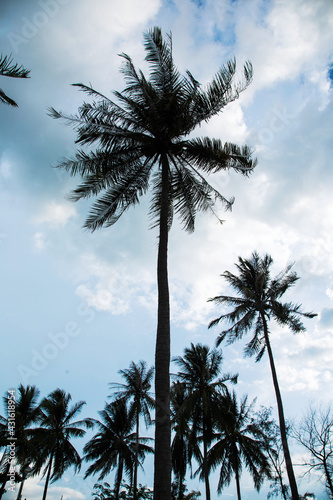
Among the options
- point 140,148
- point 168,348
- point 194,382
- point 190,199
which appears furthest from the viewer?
point 194,382

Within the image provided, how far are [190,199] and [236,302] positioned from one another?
1093 cm

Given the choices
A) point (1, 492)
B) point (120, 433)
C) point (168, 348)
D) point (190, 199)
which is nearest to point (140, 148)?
point (190, 199)

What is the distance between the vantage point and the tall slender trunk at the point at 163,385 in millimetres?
6098

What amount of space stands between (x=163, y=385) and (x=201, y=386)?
1741 cm

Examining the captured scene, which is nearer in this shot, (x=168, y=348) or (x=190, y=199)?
(x=168, y=348)

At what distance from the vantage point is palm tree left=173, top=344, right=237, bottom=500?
71.9ft

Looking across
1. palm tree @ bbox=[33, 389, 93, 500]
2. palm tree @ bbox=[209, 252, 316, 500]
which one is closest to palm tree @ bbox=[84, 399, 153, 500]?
palm tree @ bbox=[33, 389, 93, 500]

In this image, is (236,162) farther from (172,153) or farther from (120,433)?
(120,433)

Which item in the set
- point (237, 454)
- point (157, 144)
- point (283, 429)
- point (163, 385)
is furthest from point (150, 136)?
point (237, 454)

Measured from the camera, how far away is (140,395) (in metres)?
28.6

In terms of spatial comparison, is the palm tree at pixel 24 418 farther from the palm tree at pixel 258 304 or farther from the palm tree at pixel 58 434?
the palm tree at pixel 258 304

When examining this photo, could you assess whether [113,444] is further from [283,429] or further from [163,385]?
[163,385]

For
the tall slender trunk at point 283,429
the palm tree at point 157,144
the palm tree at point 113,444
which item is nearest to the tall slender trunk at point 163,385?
the palm tree at point 157,144

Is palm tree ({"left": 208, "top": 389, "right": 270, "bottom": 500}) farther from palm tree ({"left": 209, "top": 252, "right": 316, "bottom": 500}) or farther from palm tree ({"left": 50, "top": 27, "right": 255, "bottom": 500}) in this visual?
palm tree ({"left": 50, "top": 27, "right": 255, "bottom": 500})
